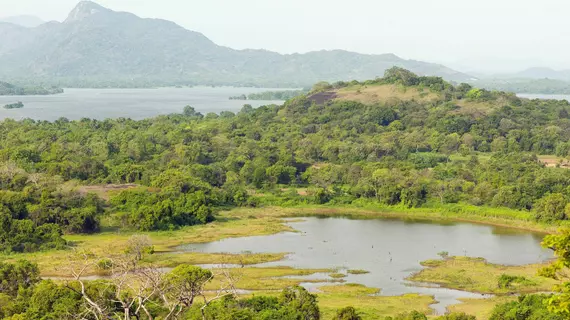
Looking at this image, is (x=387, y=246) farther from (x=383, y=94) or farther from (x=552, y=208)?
(x=383, y=94)

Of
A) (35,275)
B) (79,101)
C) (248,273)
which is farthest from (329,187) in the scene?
(79,101)

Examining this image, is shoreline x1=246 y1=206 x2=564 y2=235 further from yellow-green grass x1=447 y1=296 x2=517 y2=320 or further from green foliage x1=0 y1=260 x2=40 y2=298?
green foliage x1=0 y1=260 x2=40 y2=298

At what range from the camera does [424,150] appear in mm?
80500

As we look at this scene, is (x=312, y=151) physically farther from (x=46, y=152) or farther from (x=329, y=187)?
(x=46, y=152)

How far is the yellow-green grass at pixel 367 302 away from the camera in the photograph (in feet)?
95.9

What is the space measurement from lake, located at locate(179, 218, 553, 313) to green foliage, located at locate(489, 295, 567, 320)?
578cm

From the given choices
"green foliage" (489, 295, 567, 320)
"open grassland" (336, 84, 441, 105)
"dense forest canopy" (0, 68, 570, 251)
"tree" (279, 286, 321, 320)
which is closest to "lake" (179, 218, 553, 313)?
"dense forest canopy" (0, 68, 570, 251)

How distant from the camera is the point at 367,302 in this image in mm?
31438

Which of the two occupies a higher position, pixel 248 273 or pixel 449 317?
pixel 449 317

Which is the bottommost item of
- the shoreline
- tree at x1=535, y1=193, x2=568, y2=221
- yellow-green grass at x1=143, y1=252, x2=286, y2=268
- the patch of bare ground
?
the shoreline

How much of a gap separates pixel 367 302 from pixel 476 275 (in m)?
8.21

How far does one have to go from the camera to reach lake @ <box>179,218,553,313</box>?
36.6m

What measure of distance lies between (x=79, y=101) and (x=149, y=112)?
4029 centimetres

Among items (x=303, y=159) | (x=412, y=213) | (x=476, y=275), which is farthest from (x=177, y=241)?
(x=303, y=159)
